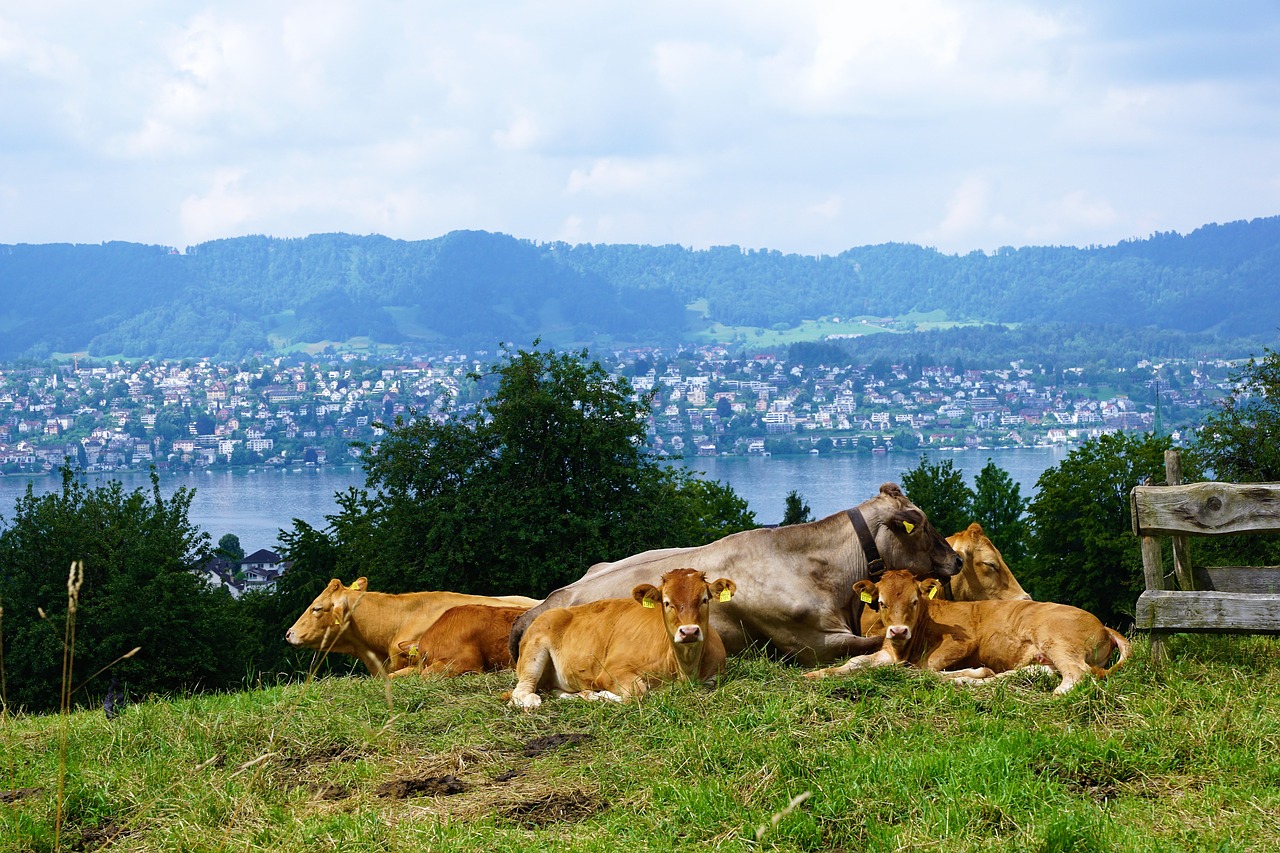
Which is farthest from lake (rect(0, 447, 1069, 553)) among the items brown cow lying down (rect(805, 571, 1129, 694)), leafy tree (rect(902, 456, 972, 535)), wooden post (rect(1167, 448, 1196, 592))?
wooden post (rect(1167, 448, 1196, 592))

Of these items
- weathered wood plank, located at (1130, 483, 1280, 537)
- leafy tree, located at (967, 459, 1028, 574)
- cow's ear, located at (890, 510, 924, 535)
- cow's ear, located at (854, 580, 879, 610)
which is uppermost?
weathered wood plank, located at (1130, 483, 1280, 537)

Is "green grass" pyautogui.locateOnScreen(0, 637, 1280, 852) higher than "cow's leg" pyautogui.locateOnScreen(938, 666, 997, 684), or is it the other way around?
"green grass" pyautogui.locateOnScreen(0, 637, 1280, 852)

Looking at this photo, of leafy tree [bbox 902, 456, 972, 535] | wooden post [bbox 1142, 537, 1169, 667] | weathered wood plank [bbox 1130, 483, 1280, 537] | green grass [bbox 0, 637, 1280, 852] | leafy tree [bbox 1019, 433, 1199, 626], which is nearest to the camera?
green grass [bbox 0, 637, 1280, 852]

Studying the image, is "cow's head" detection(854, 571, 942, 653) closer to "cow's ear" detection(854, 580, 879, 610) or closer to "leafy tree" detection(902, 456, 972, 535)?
"cow's ear" detection(854, 580, 879, 610)

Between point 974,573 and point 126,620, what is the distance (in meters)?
25.8

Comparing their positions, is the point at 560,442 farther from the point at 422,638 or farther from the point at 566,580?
the point at 422,638

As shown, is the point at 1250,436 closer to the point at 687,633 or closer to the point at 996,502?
the point at 996,502

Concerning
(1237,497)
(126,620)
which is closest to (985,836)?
(1237,497)

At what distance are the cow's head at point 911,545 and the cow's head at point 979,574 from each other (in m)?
0.55

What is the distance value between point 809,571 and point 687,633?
2.28m

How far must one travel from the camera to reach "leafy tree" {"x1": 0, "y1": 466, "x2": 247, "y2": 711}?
29.3m

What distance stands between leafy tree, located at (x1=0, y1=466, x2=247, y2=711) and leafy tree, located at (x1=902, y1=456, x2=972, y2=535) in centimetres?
2916

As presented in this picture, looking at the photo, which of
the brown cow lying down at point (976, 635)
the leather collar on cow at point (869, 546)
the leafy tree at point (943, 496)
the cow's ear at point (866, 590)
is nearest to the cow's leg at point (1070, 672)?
the brown cow lying down at point (976, 635)

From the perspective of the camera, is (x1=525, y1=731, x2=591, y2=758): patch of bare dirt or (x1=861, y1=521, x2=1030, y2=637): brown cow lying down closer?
(x1=525, y1=731, x2=591, y2=758): patch of bare dirt
